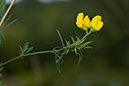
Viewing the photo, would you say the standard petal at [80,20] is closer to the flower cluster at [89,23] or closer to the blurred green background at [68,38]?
the flower cluster at [89,23]

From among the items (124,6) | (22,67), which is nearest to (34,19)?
(22,67)

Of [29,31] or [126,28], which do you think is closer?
[126,28]

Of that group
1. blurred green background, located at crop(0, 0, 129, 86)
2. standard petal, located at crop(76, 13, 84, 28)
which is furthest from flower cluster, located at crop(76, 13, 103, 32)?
blurred green background, located at crop(0, 0, 129, 86)

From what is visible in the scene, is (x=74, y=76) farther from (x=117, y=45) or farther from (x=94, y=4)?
(x=94, y=4)

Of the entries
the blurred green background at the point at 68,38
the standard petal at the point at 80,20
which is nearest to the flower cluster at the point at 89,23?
the standard petal at the point at 80,20

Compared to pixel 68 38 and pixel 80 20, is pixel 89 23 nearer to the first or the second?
pixel 80 20

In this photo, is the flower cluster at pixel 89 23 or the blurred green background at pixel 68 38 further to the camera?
the blurred green background at pixel 68 38

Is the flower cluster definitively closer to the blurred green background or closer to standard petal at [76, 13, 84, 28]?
standard petal at [76, 13, 84, 28]

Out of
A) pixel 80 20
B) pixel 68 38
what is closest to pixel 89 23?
pixel 80 20

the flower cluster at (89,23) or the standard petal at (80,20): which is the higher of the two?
the standard petal at (80,20)
